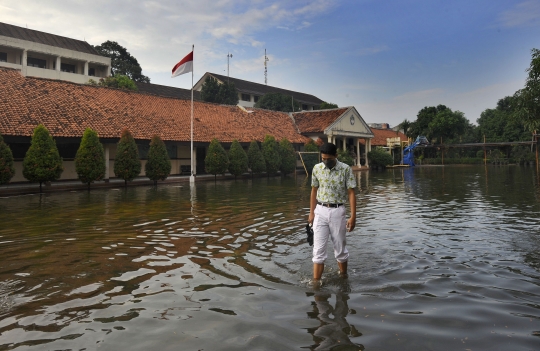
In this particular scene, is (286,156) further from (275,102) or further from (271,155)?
(275,102)

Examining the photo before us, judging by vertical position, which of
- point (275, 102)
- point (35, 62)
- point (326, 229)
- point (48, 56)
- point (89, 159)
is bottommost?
point (326, 229)

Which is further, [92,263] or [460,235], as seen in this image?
[460,235]

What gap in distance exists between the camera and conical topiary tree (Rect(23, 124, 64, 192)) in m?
18.8

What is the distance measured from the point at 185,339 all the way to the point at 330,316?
1455 mm

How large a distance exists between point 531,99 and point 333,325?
20.7 metres

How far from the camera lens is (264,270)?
5.91 metres

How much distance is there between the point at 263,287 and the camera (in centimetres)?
516

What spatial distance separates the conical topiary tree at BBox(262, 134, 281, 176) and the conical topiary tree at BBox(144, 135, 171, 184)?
30.4ft

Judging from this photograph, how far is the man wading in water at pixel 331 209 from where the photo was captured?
5.27 m

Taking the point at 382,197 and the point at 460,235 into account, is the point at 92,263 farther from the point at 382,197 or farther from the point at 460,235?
the point at 382,197

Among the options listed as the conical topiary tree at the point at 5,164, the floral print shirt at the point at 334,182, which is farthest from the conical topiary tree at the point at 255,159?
the floral print shirt at the point at 334,182

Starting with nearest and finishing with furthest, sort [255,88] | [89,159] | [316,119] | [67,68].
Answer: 1. [89,159]
2. [316,119]
3. [67,68]
4. [255,88]

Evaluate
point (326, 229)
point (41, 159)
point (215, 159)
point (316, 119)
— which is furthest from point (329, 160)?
point (316, 119)

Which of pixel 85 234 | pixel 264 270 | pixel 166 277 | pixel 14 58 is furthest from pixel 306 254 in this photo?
pixel 14 58
